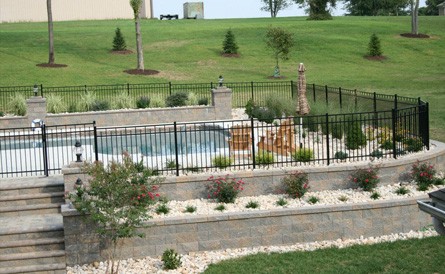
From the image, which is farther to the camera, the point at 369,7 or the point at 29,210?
the point at 369,7

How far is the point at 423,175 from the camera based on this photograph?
57.0ft

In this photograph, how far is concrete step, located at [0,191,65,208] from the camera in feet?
54.3

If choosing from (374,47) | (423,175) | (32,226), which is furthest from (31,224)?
(374,47)

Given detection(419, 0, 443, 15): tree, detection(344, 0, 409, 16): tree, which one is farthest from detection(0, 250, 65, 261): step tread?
detection(419, 0, 443, 15): tree

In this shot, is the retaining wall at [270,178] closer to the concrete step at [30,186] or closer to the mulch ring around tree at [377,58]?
the concrete step at [30,186]

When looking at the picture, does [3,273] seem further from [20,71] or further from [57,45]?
[57,45]

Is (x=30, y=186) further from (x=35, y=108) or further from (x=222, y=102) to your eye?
(x=222, y=102)

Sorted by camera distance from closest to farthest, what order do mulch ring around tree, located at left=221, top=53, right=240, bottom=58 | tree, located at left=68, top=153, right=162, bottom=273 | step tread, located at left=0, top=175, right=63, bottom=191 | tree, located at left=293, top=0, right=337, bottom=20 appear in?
tree, located at left=68, top=153, right=162, bottom=273 < step tread, located at left=0, top=175, right=63, bottom=191 < mulch ring around tree, located at left=221, top=53, right=240, bottom=58 < tree, located at left=293, top=0, right=337, bottom=20

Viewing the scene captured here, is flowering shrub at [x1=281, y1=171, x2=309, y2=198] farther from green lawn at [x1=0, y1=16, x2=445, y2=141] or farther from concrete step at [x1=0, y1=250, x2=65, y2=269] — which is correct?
green lawn at [x1=0, y1=16, x2=445, y2=141]

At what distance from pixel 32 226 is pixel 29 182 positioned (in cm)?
202

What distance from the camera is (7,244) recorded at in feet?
48.9

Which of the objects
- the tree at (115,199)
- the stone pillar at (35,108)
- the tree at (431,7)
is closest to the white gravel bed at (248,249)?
the tree at (115,199)

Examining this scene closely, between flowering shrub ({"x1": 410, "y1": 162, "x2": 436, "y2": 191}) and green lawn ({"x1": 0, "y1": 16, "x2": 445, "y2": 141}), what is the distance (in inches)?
582

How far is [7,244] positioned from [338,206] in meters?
6.44
